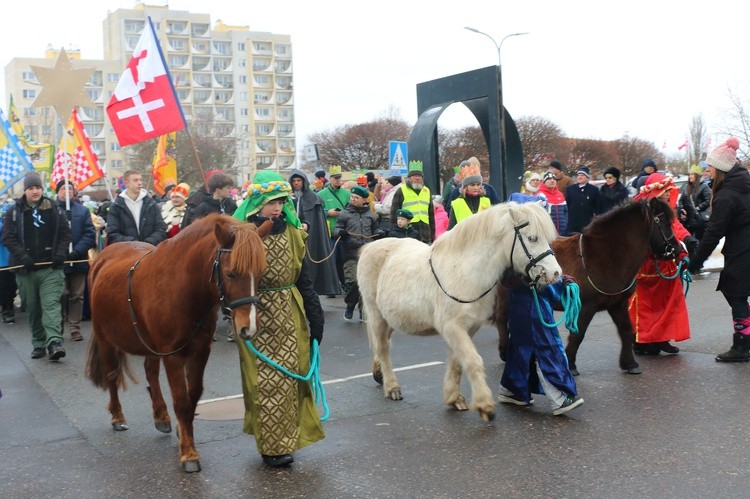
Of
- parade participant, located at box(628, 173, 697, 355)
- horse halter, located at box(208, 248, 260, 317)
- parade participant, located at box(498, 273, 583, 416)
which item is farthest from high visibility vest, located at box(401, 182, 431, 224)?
horse halter, located at box(208, 248, 260, 317)

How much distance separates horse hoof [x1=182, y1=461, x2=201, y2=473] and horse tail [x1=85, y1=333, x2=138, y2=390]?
4.73 ft

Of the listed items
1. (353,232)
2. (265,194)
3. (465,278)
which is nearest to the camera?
(265,194)

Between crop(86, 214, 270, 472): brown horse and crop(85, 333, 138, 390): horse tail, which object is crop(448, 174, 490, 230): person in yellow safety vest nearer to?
crop(86, 214, 270, 472): brown horse

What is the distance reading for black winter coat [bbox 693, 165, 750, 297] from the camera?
7621 mm

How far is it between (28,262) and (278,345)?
5.31 m

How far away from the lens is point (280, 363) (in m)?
5.10

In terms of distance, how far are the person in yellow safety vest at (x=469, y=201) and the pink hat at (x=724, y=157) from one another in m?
2.51

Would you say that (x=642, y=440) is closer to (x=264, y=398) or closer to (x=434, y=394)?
(x=434, y=394)

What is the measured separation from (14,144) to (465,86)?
9.15 m

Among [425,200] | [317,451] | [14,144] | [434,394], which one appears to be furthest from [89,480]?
[14,144]

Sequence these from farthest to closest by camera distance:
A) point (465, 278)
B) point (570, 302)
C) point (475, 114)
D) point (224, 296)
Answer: point (475, 114), point (570, 302), point (465, 278), point (224, 296)

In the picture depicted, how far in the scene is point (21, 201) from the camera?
9305mm

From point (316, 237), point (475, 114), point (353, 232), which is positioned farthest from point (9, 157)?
point (475, 114)

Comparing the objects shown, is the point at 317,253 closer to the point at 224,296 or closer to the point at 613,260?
the point at 613,260
